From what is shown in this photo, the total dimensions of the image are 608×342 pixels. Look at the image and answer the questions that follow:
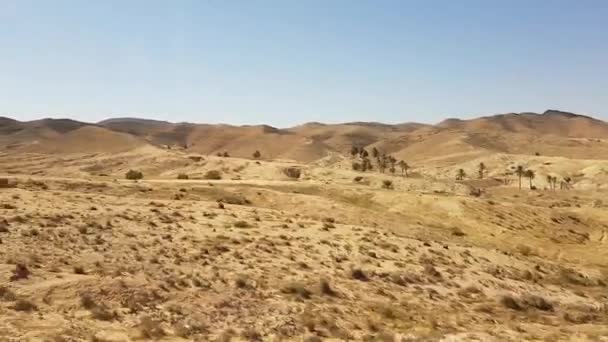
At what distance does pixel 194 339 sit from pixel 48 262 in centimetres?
765

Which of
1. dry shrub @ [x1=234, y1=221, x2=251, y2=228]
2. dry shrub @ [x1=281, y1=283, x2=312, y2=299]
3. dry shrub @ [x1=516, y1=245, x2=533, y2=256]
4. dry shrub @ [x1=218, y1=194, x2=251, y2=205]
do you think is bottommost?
dry shrub @ [x1=516, y1=245, x2=533, y2=256]

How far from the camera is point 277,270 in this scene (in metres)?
21.1

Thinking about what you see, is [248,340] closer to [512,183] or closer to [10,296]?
[10,296]

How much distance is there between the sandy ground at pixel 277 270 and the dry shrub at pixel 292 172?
36584 mm

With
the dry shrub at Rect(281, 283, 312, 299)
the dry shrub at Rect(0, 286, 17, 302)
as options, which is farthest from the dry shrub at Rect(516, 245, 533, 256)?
the dry shrub at Rect(0, 286, 17, 302)

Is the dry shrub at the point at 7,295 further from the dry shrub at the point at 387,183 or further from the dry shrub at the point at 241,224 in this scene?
the dry shrub at the point at 387,183

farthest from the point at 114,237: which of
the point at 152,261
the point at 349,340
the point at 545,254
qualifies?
the point at 545,254

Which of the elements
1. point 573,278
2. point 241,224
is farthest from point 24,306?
point 573,278

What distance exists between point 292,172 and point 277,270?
197 feet

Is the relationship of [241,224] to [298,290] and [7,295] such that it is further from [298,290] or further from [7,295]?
[7,295]

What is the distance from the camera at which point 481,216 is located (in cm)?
4109

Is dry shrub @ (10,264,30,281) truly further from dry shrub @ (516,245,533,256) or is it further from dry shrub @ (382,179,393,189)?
dry shrub @ (382,179,393,189)

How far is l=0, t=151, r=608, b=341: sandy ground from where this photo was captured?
15.3 meters

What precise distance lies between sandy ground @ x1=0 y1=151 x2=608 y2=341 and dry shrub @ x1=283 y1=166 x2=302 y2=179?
36.6 m
